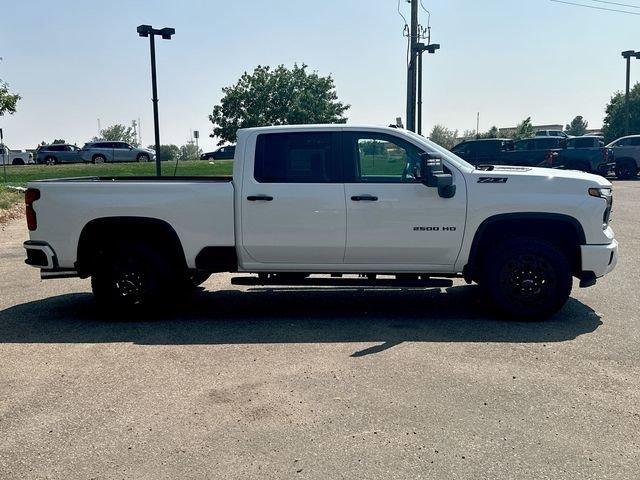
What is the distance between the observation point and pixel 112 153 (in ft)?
139

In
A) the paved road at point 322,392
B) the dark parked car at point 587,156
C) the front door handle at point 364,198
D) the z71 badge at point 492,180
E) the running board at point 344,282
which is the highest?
the dark parked car at point 587,156

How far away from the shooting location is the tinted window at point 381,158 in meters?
6.23

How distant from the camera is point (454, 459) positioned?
11.5 ft

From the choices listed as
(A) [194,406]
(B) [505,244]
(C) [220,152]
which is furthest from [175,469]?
(C) [220,152]

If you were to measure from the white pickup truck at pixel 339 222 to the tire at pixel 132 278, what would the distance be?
0.01m

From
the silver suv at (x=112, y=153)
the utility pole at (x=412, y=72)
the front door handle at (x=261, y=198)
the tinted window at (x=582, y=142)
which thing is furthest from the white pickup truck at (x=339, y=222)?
the silver suv at (x=112, y=153)

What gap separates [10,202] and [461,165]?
1414 cm

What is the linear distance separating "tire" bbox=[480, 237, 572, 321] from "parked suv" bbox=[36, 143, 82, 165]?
41714mm

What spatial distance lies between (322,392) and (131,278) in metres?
2.94

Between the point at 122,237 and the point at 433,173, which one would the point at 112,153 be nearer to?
the point at 122,237

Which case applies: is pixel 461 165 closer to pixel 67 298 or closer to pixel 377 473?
pixel 377 473

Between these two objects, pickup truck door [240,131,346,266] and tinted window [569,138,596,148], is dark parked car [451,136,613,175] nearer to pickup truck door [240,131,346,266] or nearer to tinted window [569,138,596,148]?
tinted window [569,138,596,148]

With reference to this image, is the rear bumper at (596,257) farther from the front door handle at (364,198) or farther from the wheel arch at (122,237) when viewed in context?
the wheel arch at (122,237)

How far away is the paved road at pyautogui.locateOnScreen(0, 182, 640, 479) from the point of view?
139 inches
